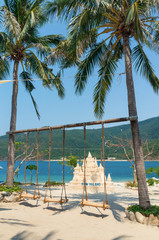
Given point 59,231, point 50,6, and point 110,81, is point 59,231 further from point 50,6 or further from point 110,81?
point 50,6

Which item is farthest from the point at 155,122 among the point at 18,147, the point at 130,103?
the point at 130,103

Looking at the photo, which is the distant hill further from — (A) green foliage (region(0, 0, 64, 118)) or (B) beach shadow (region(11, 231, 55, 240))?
(B) beach shadow (region(11, 231, 55, 240))

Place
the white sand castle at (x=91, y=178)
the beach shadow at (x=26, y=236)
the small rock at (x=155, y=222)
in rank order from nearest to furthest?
the beach shadow at (x=26, y=236) < the small rock at (x=155, y=222) < the white sand castle at (x=91, y=178)

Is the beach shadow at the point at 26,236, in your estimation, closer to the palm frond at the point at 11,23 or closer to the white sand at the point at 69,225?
the white sand at the point at 69,225

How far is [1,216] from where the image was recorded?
5699 millimetres

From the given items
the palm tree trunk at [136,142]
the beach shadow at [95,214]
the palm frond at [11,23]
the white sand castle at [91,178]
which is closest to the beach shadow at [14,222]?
the beach shadow at [95,214]

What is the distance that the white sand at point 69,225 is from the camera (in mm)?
4312

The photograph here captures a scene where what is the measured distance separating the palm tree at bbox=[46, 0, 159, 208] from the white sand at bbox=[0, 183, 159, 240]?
3.05ft

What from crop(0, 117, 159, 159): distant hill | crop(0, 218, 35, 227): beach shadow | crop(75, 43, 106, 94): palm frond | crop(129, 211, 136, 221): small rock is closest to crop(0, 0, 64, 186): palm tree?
crop(75, 43, 106, 94): palm frond

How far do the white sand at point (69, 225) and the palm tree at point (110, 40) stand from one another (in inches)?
36.6

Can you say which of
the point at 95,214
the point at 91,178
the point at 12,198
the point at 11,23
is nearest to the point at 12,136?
the point at 12,198

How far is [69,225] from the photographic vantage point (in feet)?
16.8

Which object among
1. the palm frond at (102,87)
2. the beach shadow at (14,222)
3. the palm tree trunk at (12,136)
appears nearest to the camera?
the beach shadow at (14,222)

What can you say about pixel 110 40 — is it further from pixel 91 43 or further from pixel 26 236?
pixel 26 236
